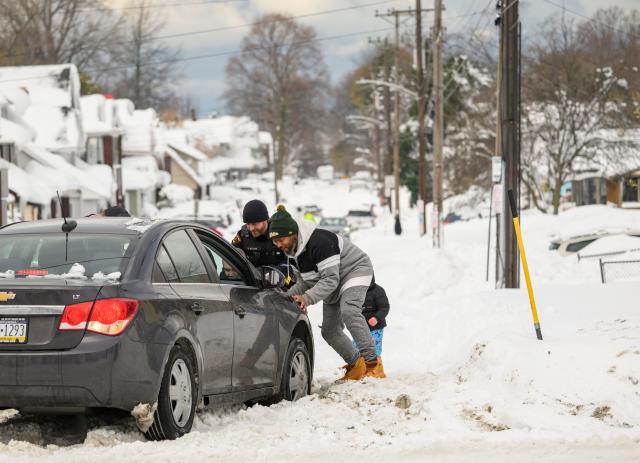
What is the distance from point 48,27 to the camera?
80.4 metres

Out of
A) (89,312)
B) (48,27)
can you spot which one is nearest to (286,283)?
(89,312)

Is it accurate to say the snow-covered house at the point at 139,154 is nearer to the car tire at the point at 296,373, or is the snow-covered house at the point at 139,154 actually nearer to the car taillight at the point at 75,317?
the car tire at the point at 296,373

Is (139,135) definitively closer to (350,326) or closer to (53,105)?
(53,105)

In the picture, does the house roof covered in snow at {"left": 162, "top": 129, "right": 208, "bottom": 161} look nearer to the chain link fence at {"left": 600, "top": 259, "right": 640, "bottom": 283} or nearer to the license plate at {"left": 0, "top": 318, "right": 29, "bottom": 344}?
the chain link fence at {"left": 600, "top": 259, "right": 640, "bottom": 283}

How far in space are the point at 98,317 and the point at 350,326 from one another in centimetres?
414

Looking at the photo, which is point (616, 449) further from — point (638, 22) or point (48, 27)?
point (48, 27)

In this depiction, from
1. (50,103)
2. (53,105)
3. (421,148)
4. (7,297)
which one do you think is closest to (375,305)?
(7,297)

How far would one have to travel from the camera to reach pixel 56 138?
182 feet

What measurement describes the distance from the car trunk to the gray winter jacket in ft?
11.0

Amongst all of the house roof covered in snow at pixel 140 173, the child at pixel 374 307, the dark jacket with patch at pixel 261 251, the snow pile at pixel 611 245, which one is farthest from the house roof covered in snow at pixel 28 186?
the dark jacket with patch at pixel 261 251

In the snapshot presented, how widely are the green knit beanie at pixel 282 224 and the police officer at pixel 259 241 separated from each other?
67 cm

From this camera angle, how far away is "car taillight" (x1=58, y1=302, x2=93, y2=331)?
6.89m

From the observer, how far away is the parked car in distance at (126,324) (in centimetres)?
688

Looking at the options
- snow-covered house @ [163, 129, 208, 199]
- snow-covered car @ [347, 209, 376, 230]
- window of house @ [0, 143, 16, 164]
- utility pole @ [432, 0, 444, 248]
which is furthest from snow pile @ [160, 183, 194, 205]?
utility pole @ [432, 0, 444, 248]
